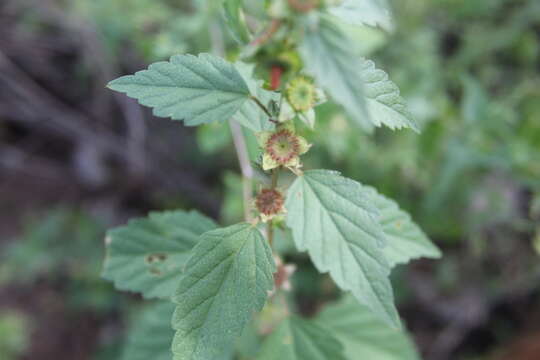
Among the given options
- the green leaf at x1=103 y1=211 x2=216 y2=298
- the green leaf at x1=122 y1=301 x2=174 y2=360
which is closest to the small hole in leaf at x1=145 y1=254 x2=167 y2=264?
the green leaf at x1=103 y1=211 x2=216 y2=298

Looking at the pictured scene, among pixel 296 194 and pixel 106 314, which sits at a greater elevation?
pixel 106 314

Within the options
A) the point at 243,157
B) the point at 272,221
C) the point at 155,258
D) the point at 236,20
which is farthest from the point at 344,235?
the point at 243,157

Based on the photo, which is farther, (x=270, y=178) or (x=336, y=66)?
(x=270, y=178)

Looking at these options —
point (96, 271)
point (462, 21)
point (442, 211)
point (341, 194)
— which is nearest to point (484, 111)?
point (442, 211)

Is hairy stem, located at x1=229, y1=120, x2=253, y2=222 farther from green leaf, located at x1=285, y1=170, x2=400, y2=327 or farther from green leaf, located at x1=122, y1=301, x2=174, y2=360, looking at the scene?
green leaf, located at x1=285, y1=170, x2=400, y2=327

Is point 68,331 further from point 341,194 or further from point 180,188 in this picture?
point 341,194

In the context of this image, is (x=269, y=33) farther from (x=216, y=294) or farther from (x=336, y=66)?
(x=216, y=294)
